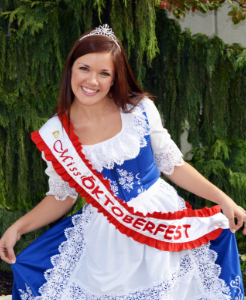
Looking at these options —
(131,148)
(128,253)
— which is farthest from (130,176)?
(128,253)

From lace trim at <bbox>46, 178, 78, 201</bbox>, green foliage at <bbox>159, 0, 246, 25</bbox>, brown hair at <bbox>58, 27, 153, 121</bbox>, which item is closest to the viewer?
brown hair at <bbox>58, 27, 153, 121</bbox>

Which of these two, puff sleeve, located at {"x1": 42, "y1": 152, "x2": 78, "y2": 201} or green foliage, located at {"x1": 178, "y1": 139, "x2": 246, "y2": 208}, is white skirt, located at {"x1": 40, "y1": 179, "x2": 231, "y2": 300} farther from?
green foliage, located at {"x1": 178, "y1": 139, "x2": 246, "y2": 208}

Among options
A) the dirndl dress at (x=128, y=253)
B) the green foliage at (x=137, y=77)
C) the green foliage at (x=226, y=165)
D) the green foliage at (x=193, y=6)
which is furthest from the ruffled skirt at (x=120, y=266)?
the green foliage at (x=193, y=6)

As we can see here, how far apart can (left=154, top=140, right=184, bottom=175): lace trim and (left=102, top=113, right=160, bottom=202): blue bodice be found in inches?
3.9

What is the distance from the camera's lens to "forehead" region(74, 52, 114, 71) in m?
1.56

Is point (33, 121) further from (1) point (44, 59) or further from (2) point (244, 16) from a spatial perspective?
(2) point (244, 16)

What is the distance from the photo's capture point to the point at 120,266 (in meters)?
1.52

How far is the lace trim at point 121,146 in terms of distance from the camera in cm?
162

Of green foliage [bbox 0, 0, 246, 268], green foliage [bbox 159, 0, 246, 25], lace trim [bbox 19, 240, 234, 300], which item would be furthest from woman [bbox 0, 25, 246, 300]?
green foliage [bbox 159, 0, 246, 25]

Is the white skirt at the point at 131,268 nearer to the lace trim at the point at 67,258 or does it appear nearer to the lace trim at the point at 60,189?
the lace trim at the point at 67,258

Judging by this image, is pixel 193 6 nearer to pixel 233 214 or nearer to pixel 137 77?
pixel 137 77

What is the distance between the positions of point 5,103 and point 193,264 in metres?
1.65

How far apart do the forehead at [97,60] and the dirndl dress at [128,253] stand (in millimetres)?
259

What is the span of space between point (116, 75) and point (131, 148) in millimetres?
330
